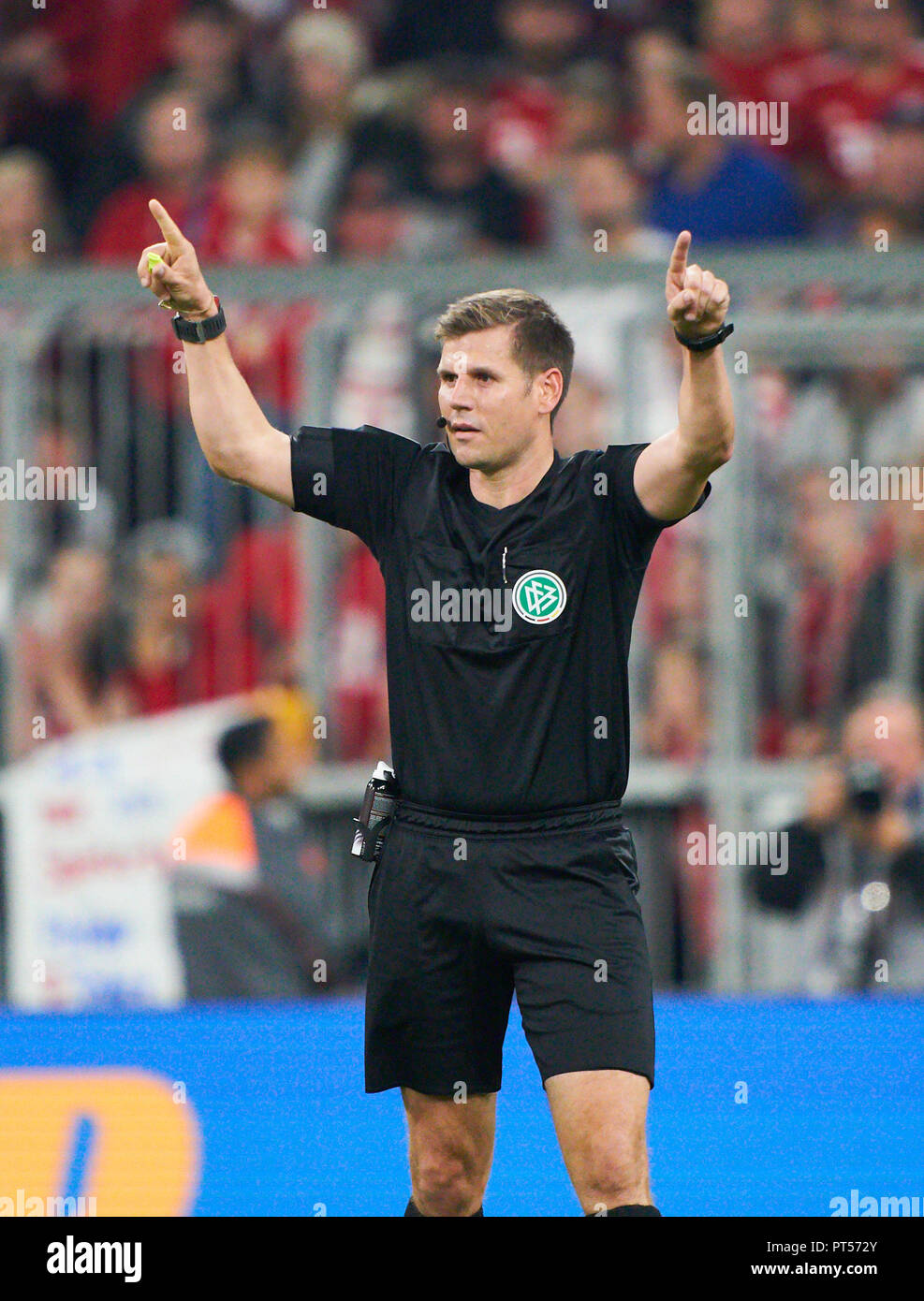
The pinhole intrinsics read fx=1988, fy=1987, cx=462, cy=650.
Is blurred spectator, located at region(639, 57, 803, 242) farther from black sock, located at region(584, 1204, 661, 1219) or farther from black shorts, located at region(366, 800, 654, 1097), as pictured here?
black sock, located at region(584, 1204, 661, 1219)

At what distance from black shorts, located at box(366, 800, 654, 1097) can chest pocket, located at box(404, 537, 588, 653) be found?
1.16ft

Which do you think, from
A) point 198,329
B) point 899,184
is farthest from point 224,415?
point 899,184

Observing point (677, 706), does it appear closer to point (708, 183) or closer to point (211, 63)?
point (708, 183)

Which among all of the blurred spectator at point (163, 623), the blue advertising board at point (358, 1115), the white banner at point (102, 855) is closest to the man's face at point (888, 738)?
the blue advertising board at point (358, 1115)

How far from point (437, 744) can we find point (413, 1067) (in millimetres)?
635

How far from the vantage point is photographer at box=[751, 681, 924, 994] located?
643cm

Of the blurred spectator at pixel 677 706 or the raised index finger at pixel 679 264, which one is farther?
the blurred spectator at pixel 677 706

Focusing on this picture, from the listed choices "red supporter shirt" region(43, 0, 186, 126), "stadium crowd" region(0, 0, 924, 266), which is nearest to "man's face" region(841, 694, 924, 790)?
"stadium crowd" region(0, 0, 924, 266)

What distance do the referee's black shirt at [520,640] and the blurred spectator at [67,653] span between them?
126 inches

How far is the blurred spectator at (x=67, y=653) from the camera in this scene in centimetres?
705

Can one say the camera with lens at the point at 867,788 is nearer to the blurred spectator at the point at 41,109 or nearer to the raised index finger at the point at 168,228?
the raised index finger at the point at 168,228

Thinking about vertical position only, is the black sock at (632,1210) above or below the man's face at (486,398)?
below

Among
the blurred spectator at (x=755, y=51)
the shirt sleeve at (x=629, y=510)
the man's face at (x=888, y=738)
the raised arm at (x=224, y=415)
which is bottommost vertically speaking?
the man's face at (x=888, y=738)

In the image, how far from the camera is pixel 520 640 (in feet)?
12.7
